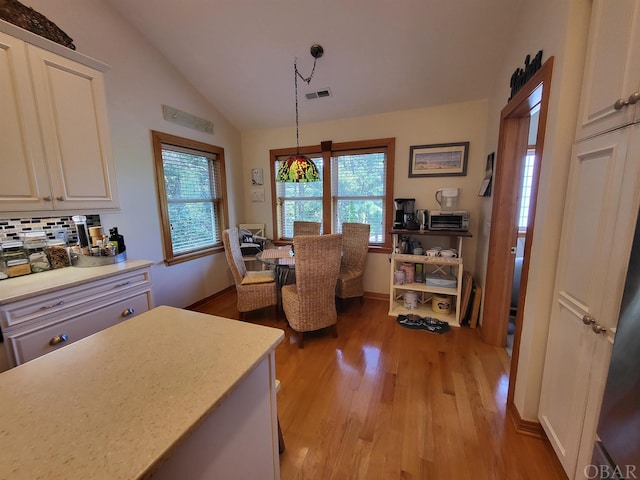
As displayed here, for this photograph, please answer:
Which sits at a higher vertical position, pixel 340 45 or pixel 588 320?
pixel 340 45

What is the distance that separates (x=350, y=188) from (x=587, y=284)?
277cm

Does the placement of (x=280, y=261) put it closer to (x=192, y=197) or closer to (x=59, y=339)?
(x=192, y=197)

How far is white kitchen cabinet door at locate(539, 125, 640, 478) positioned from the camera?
0.96 meters

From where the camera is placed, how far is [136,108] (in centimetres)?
255

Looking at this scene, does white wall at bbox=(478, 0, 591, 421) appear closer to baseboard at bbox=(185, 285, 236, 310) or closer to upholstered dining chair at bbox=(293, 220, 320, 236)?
upholstered dining chair at bbox=(293, 220, 320, 236)

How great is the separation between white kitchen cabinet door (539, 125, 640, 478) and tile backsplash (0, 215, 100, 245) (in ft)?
10.6

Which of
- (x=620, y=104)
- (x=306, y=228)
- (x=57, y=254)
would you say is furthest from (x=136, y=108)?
(x=620, y=104)

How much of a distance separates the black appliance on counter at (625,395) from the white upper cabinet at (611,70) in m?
0.47

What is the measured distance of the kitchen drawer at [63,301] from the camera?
4.42ft

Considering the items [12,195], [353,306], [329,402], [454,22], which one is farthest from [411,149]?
[12,195]

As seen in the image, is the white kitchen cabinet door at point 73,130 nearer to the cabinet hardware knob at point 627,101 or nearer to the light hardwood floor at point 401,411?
the light hardwood floor at point 401,411

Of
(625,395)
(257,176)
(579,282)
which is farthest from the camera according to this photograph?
(257,176)

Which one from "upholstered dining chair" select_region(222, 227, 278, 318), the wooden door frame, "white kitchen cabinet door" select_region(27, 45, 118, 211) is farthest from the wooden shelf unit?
"white kitchen cabinet door" select_region(27, 45, 118, 211)

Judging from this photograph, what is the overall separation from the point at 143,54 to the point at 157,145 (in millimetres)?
857
